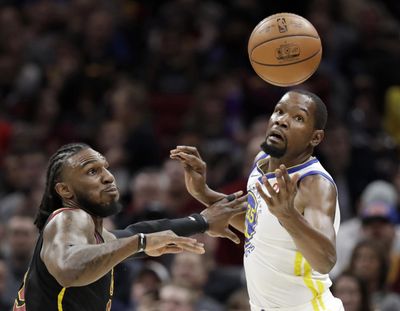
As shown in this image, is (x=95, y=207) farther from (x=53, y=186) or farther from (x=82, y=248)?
(x=82, y=248)

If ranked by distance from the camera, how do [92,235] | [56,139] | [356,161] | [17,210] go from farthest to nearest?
[56,139] < [356,161] < [17,210] < [92,235]

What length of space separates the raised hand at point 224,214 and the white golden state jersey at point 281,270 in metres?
0.52

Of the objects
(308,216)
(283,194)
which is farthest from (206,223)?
(283,194)

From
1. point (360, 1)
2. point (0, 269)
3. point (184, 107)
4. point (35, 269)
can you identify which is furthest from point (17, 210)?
point (360, 1)

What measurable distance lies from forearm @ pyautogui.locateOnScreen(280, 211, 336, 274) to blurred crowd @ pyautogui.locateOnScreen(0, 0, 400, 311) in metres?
3.37

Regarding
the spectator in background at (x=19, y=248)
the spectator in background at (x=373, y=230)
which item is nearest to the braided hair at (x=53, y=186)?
the spectator in background at (x=19, y=248)

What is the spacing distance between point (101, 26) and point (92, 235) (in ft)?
25.6

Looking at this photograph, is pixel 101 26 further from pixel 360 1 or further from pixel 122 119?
pixel 360 1

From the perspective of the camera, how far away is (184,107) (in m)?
12.8

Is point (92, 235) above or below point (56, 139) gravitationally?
above

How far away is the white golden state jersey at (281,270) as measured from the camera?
6305 millimetres

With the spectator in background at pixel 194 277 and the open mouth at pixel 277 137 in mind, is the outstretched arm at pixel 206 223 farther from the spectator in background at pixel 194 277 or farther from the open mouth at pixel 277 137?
the spectator in background at pixel 194 277

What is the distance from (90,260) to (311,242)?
1.28 meters

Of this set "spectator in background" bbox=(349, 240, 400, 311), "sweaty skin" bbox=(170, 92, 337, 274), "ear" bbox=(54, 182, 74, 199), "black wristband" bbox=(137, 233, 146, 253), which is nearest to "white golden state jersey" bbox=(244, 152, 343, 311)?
"sweaty skin" bbox=(170, 92, 337, 274)
